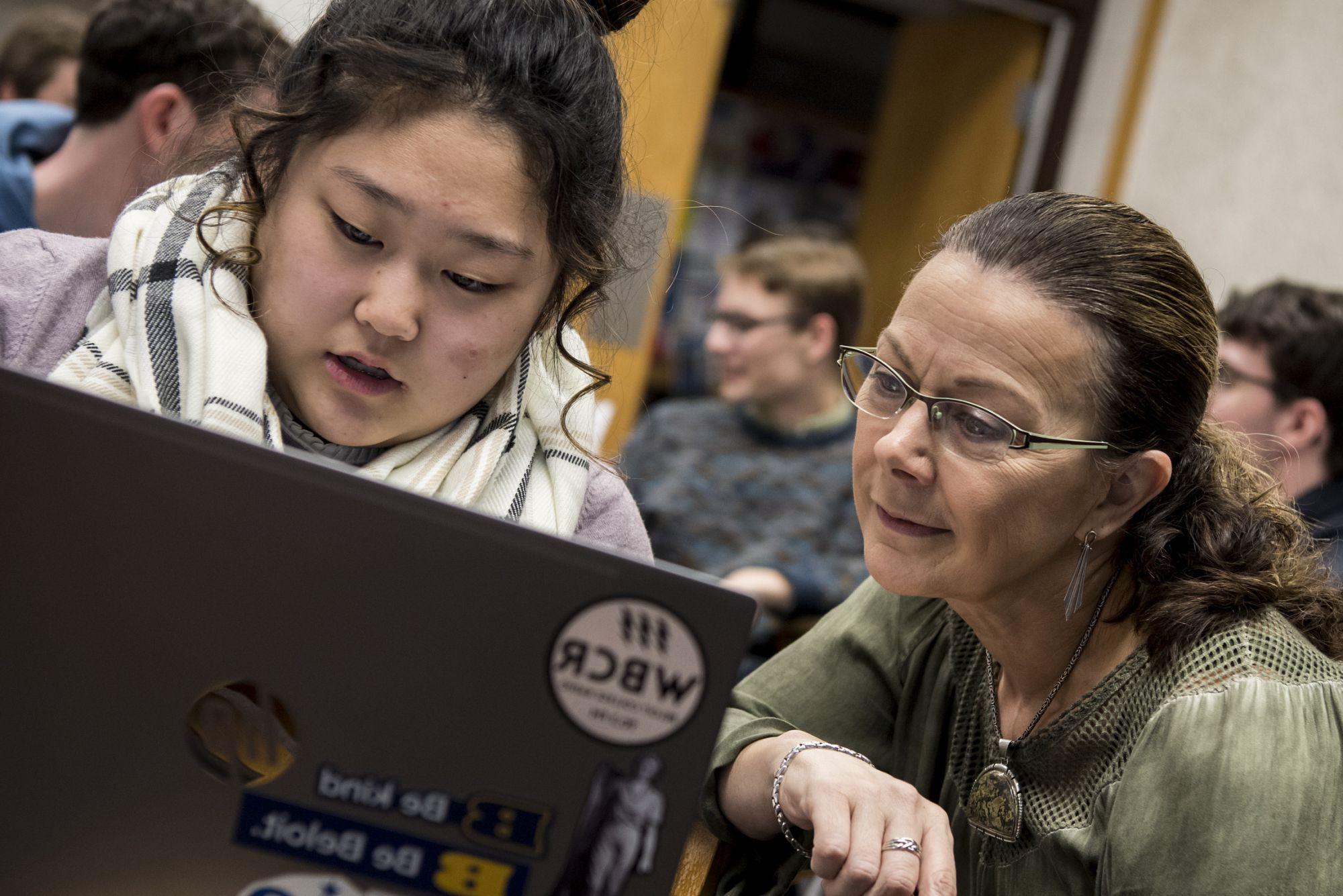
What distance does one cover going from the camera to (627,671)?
531mm

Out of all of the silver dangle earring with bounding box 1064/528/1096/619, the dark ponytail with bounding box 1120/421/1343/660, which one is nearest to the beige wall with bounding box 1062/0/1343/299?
the dark ponytail with bounding box 1120/421/1343/660

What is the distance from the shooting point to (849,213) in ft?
16.8

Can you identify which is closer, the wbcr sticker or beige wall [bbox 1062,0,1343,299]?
the wbcr sticker

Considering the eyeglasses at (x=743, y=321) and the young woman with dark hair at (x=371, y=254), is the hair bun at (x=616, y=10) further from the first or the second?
the eyeglasses at (x=743, y=321)

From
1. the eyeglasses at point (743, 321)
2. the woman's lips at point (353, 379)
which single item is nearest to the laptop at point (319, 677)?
the woman's lips at point (353, 379)

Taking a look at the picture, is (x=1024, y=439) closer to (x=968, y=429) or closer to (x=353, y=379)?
(x=968, y=429)

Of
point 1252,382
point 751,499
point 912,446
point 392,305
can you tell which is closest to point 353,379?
point 392,305

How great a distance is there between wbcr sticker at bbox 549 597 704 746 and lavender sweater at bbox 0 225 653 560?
483 millimetres

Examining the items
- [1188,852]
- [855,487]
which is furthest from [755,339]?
[1188,852]

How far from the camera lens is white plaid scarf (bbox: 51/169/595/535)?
1.00 meters

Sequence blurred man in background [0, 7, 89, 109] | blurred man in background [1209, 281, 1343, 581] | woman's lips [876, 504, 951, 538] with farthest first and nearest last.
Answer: blurred man in background [0, 7, 89, 109]
blurred man in background [1209, 281, 1343, 581]
woman's lips [876, 504, 951, 538]

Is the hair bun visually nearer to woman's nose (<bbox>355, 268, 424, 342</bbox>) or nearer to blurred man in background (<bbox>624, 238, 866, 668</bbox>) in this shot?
woman's nose (<bbox>355, 268, 424, 342</bbox>)

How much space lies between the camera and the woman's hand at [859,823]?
0.84 meters

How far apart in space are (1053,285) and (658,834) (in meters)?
0.67
